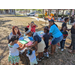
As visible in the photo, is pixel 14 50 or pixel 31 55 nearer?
pixel 14 50

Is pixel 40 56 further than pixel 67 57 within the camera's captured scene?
No


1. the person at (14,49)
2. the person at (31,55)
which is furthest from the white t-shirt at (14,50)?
the person at (31,55)

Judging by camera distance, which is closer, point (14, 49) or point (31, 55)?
point (14, 49)

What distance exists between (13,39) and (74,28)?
2650mm

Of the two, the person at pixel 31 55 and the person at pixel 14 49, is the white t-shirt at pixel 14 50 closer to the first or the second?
the person at pixel 14 49

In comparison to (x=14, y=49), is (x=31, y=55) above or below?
below

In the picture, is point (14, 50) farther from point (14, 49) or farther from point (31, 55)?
point (31, 55)

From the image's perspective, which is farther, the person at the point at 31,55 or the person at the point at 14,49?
the person at the point at 31,55

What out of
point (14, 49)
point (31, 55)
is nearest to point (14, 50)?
point (14, 49)

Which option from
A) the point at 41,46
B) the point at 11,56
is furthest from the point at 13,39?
the point at 41,46

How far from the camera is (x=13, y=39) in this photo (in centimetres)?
216

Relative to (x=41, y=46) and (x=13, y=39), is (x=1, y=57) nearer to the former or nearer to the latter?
(x=13, y=39)
